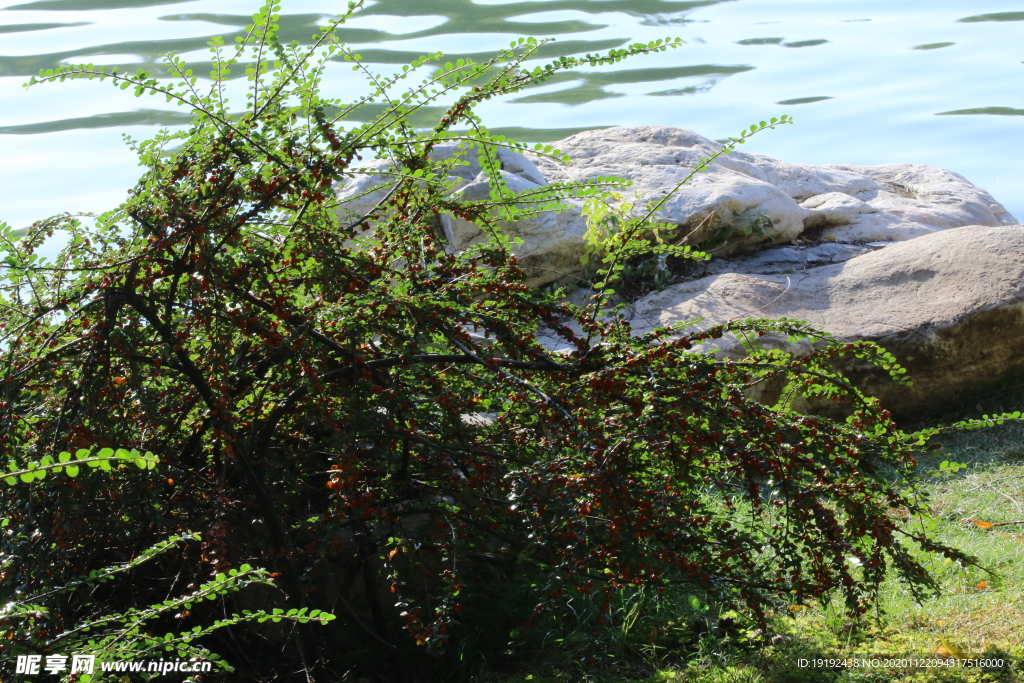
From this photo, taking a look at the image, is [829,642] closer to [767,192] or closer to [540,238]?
[540,238]

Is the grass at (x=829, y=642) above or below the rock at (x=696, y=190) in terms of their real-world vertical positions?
below

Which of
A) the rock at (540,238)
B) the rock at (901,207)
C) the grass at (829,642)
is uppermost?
the rock at (540,238)

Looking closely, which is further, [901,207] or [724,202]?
[901,207]

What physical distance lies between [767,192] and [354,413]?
185 inches

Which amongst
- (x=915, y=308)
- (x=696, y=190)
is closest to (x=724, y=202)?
(x=696, y=190)

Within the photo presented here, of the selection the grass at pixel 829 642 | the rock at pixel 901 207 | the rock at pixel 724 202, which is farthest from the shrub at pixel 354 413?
the rock at pixel 901 207

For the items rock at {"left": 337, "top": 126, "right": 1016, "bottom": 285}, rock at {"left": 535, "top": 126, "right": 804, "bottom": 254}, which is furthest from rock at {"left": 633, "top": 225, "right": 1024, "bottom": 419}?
rock at {"left": 535, "top": 126, "right": 804, "bottom": 254}

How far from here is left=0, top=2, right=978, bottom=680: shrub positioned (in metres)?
2.21

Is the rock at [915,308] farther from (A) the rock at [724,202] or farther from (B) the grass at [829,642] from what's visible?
(B) the grass at [829,642]

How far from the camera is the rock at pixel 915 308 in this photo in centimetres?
498

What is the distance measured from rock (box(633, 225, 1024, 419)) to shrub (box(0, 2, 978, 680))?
103 inches

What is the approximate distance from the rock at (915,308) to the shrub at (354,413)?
2.61 metres

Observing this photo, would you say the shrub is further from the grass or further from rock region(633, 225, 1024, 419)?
rock region(633, 225, 1024, 419)

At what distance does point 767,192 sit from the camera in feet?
20.6
